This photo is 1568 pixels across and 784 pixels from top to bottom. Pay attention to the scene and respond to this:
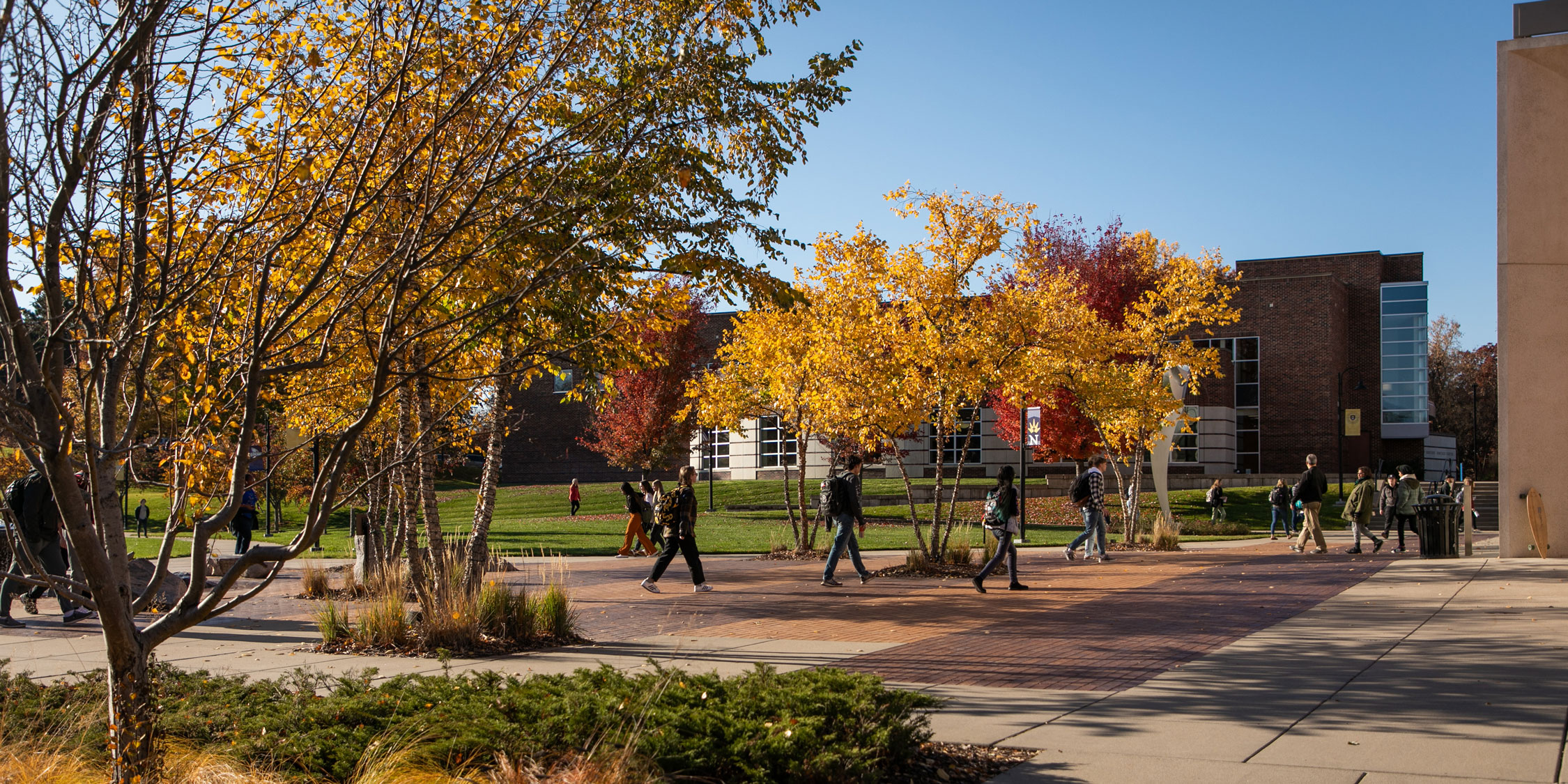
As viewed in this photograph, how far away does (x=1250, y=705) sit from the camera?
696 cm

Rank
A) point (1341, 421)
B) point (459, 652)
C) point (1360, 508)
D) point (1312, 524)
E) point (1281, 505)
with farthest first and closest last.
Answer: point (1341, 421) < point (1281, 505) < point (1312, 524) < point (1360, 508) < point (459, 652)

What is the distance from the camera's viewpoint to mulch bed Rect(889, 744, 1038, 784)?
5.34m

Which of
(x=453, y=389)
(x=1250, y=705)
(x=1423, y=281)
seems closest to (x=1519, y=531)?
(x=1250, y=705)

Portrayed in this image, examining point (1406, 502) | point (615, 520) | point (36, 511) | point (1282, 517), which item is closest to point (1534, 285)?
point (1406, 502)

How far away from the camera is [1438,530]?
62.8ft

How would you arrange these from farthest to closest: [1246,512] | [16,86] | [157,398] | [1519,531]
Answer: [1246,512] → [1519,531] → [157,398] → [16,86]

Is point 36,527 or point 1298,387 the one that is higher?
point 1298,387

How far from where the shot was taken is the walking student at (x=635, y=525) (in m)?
22.9

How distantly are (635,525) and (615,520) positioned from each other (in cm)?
1509

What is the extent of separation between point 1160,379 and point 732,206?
1587 cm

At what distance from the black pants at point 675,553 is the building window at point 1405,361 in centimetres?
4595

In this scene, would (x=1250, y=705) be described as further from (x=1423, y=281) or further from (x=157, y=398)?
(x=1423, y=281)

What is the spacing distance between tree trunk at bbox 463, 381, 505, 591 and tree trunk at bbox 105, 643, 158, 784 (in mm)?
6254

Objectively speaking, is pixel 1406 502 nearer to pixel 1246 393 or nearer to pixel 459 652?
pixel 459 652
